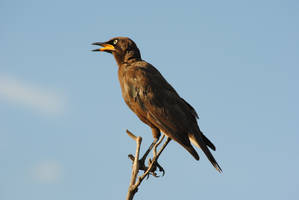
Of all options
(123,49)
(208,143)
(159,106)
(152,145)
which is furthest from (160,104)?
(123,49)

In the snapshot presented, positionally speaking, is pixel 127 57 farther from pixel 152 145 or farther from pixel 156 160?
pixel 156 160

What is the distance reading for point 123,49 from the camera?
660 centimetres

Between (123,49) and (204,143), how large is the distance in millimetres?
2181

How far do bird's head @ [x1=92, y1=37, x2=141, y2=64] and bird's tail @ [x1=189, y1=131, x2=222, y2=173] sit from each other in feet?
5.91

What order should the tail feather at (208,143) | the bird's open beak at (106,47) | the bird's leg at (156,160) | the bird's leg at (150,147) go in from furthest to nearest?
the bird's open beak at (106,47), the tail feather at (208,143), the bird's leg at (150,147), the bird's leg at (156,160)

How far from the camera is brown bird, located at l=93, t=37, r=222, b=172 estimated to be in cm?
541

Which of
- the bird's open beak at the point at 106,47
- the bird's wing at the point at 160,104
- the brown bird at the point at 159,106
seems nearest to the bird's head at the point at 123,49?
the bird's open beak at the point at 106,47

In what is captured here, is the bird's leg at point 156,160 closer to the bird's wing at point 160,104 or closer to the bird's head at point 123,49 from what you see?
the bird's wing at point 160,104

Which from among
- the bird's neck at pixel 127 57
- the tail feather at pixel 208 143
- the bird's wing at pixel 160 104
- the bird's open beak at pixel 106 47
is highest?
the bird's open beak at pixel 106 47

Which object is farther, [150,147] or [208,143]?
[208,143]

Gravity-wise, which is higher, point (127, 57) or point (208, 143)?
point (127, 57)

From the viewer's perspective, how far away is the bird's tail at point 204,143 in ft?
17.0

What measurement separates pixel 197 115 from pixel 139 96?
95 cm

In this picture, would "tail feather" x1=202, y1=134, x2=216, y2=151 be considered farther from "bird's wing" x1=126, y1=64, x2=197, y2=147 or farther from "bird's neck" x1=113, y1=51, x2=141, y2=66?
"bird's neck" x1=113, y1=51, x2=141, y2=66
